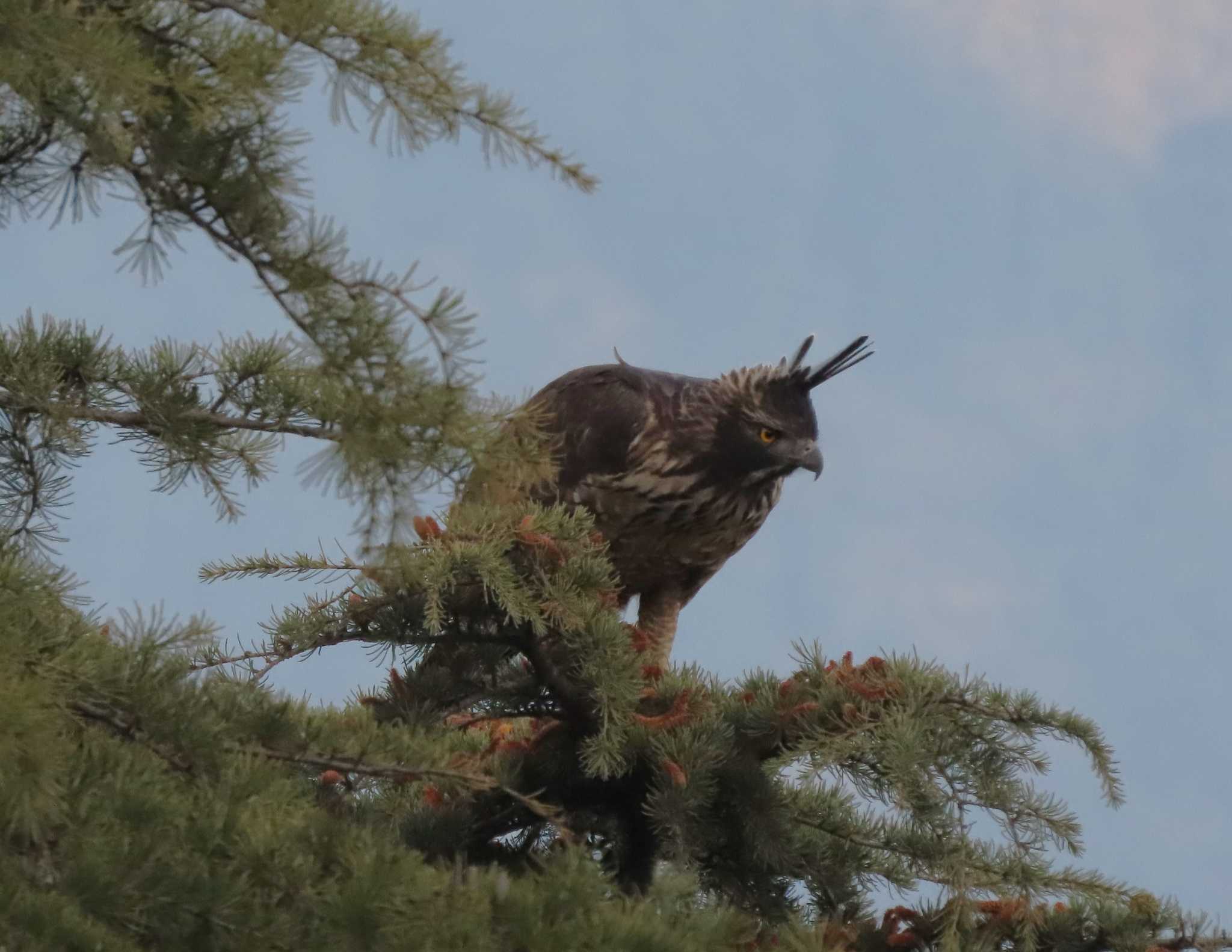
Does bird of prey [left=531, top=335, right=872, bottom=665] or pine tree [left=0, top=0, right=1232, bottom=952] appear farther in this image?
bird of prey [left=531, top=335, right=872, bottom=665]

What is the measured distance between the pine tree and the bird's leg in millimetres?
1279

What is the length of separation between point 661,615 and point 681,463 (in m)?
0.63

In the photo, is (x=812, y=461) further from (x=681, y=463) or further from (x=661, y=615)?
(x=661, y=615)

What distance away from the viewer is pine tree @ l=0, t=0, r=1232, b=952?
236cm

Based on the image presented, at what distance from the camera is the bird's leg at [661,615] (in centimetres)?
590

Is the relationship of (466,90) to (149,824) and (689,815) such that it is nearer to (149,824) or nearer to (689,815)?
(149,824)

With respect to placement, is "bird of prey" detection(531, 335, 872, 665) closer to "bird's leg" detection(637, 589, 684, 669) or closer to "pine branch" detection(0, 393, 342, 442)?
"bird's leg" detection(637, 589, 684, 669)

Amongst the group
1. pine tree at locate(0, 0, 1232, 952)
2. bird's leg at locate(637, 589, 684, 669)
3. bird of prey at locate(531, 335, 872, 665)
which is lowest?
pine tree at locate(0, 0, 1232, 952)

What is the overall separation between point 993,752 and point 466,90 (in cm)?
231

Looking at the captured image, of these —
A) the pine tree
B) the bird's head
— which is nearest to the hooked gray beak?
the bird's head

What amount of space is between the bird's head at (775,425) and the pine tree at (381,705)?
5.01 ft

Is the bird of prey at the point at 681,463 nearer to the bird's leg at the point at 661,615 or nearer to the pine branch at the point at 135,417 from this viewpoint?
the bird's leg at the point at 661,615

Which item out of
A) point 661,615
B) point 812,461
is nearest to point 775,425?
point 812,461

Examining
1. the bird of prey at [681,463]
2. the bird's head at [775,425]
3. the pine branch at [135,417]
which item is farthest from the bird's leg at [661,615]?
the pine branch at [135,417]
